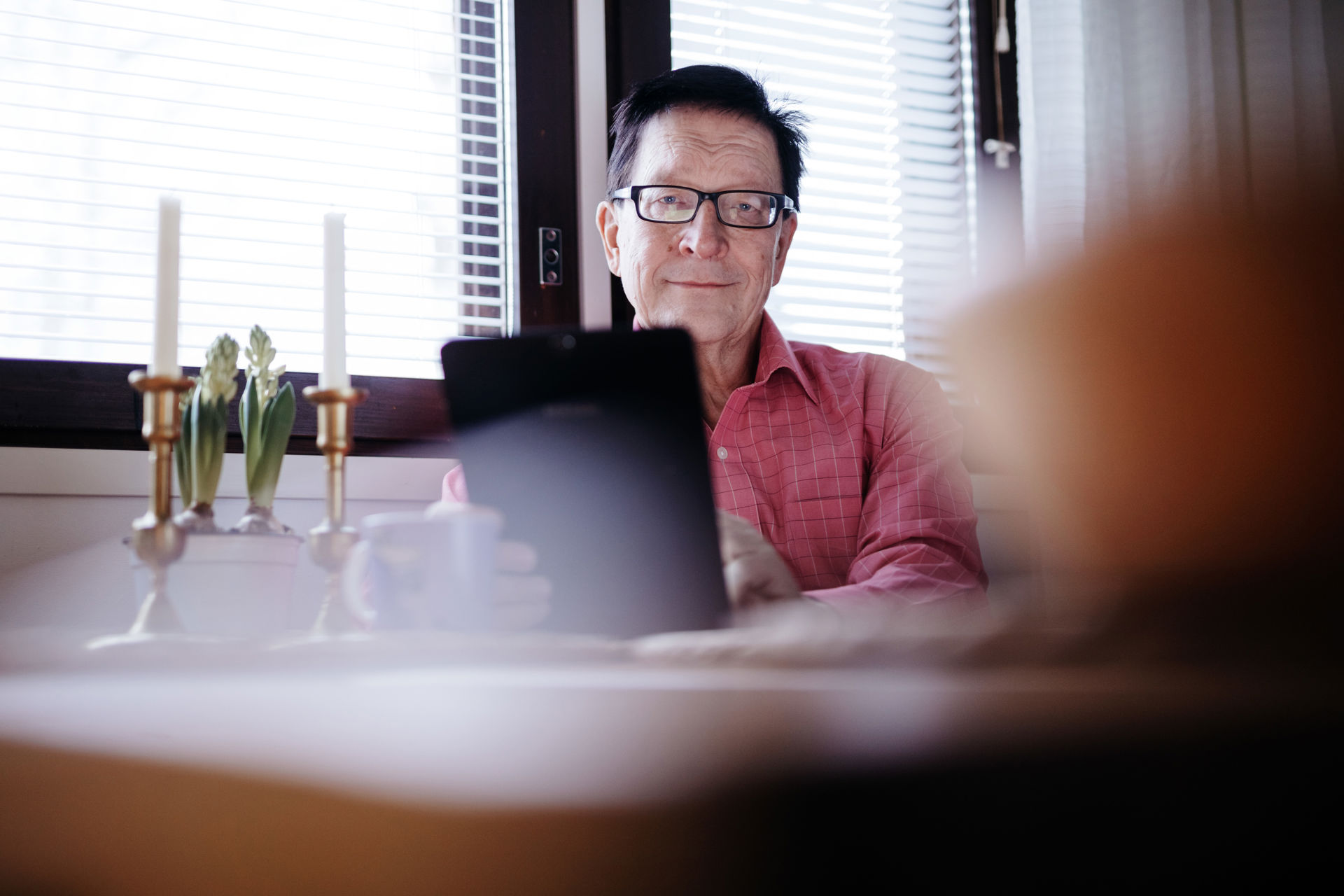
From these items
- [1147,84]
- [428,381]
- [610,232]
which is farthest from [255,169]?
[1147,84]

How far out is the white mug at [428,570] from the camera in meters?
0.61

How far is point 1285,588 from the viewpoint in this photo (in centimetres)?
27

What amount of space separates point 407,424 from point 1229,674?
1.52 metres

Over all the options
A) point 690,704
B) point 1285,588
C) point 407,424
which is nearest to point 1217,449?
point 1285,588

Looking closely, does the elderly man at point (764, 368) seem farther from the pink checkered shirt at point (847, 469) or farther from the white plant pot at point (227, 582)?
the white plant pot at point (227, 582)

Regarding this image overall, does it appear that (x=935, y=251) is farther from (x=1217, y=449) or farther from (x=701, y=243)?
(x=1217, y=449)

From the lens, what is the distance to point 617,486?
0.80 meters

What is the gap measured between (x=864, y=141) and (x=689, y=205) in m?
→ 0.74

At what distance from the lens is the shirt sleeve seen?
4.02 feet

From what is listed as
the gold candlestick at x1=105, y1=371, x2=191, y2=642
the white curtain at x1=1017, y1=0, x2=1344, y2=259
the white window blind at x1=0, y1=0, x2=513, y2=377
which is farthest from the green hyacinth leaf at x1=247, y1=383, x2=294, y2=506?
the white curtain at x1=1017, y1=0, x2=1344, y2=259

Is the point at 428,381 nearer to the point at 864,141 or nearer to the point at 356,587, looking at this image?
the point at 356,587

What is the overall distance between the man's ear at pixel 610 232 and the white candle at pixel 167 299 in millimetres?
958

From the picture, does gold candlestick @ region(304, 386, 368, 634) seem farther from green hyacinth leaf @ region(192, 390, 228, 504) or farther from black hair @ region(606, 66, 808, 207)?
black hair @ region(606, 66, 808, 207)

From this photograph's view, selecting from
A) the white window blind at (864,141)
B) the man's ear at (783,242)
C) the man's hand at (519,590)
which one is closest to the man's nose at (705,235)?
the man's ear at (783,242)
